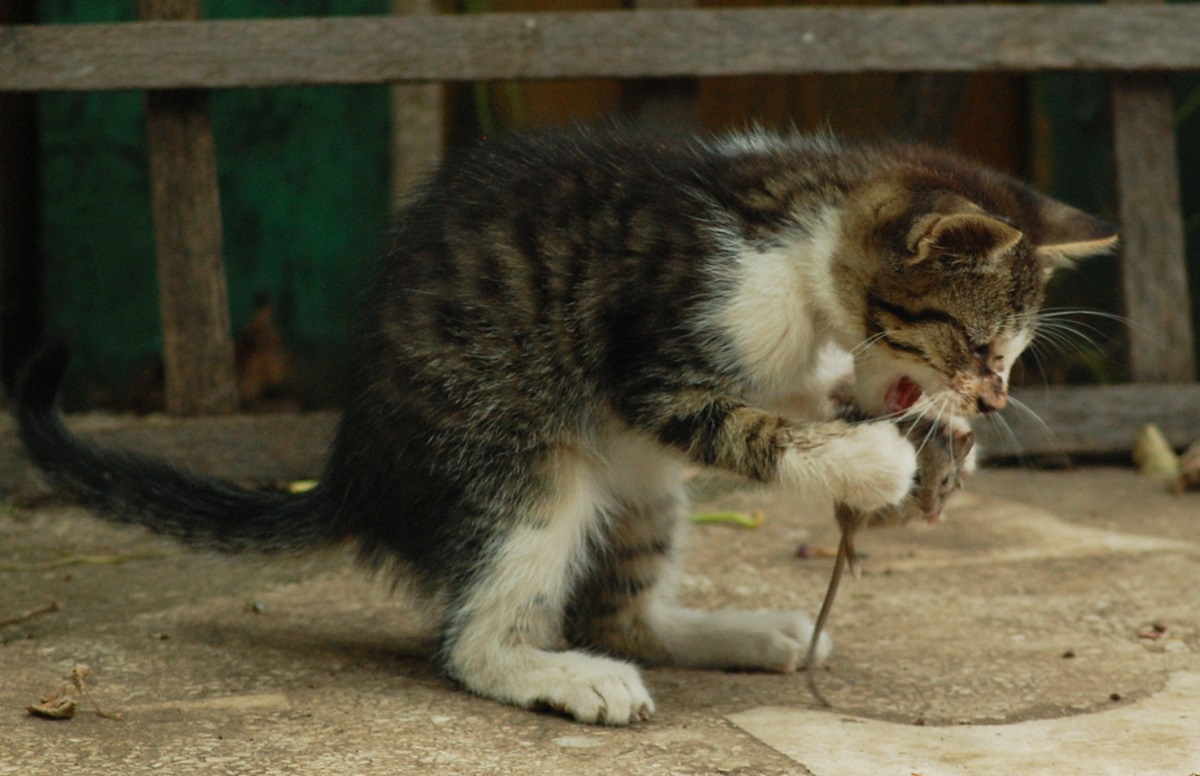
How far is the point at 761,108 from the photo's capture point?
21.3ft

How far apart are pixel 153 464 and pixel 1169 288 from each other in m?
3.68

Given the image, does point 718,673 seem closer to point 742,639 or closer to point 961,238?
point 742,639

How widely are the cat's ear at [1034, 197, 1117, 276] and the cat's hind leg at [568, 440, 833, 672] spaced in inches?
39.0

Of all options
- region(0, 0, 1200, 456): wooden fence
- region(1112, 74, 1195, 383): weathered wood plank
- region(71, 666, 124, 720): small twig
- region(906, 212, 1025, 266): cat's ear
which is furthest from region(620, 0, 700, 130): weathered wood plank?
region(71, 666, 124, 720): small twig

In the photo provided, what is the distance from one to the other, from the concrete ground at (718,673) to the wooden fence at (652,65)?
62cm

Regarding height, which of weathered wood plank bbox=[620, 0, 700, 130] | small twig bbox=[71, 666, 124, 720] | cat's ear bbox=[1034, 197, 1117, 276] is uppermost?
weathered wood plank bbox=[620, 0, 700, 130]

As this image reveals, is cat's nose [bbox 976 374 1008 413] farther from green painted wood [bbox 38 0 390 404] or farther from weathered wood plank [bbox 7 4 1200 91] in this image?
green painted wood [bbox 38 0 390 404]

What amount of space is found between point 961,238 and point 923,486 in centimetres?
55

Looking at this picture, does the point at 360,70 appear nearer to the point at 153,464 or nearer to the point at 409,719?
the point at 153,464

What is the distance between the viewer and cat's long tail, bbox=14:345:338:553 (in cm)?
336

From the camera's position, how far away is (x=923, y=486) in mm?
3115

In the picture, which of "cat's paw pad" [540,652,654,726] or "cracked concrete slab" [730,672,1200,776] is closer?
"cracked concrete slab" [730,672,1200,776]

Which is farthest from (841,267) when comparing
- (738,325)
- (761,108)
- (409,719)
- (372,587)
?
(761,108)

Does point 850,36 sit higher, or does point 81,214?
point 850,36
